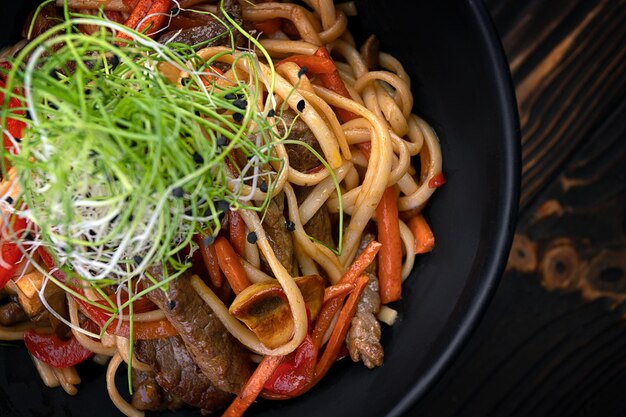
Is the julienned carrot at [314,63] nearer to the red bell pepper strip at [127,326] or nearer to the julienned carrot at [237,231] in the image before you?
the julienned carrot at [237,231]

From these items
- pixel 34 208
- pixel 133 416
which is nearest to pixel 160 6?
pixel 34 208

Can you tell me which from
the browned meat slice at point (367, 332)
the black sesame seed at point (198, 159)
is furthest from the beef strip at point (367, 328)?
the black sesame seed at point (198, 159)

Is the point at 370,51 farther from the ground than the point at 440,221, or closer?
farther from the ground

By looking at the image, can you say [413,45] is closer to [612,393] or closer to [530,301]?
[530,301]

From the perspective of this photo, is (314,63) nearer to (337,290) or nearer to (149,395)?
(337,290)

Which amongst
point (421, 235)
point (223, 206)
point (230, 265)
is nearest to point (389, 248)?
point (421, 235)
